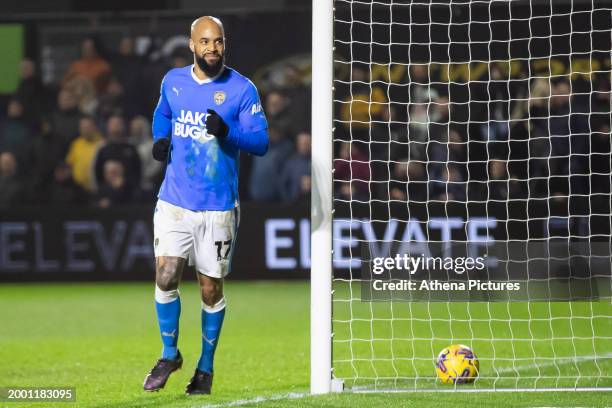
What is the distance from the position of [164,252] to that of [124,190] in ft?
30.5

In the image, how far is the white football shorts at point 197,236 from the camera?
7.18 meters

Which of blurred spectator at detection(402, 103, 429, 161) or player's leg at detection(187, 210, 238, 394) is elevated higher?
blurred spectator at detection(402, 103, 429, 161)

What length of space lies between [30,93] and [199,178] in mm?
10438

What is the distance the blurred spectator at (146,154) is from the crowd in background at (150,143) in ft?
0.04

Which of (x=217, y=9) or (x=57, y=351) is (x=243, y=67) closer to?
(x=217, y=9)

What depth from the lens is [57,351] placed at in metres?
9.98

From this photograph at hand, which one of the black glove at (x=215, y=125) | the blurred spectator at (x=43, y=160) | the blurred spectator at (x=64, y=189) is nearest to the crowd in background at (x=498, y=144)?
the blurred spectator at (x=64, y=189)

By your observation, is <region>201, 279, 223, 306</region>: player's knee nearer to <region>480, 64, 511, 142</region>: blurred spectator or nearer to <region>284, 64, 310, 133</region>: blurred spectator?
<region>480, 64, 511, 142</region>: blurred spectator

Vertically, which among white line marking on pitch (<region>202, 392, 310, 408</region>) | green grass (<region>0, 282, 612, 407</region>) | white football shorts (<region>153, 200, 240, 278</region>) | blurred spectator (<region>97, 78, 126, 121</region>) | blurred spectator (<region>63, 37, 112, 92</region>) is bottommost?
green grass (<region>0, 282, 612, 407</region>)

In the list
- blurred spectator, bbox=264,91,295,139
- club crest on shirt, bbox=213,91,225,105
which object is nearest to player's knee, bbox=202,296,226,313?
club crest on shirt, bbox=213,91,225,105

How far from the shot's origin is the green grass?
7.07m

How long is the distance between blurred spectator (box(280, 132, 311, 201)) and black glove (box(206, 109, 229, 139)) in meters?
8.92

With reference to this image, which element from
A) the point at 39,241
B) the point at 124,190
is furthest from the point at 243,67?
the point at 39,241

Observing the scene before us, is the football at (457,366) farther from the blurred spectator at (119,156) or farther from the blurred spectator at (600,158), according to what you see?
the blurred spectator at (119,156)
